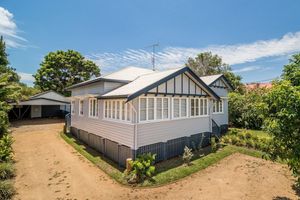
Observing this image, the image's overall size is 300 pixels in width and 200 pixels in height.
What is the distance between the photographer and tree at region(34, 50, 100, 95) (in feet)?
125

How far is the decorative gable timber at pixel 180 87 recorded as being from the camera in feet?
38.9

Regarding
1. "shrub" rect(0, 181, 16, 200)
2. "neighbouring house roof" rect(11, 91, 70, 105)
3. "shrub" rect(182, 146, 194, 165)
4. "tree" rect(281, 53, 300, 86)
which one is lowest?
"shrub" rect(0, 181, 16, 200)

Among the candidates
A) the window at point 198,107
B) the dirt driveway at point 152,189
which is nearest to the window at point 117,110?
the dirt driveway at point 152,189

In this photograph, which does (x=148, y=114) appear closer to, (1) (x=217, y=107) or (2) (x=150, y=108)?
(2) (x=150, y=108)

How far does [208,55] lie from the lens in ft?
143

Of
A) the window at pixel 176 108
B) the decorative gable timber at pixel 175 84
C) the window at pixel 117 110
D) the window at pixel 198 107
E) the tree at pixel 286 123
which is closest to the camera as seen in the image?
the tree at pixel 286 123

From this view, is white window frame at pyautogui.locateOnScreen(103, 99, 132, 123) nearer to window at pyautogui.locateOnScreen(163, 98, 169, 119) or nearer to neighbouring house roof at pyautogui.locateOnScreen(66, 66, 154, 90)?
neighbouring house roof at pyautogui.locateOnScreen(66, 66, 154, 90)

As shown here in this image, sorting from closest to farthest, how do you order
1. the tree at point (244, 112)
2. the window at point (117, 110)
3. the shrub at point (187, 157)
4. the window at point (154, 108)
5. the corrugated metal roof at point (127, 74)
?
the shrub at point (187, 157) → the window at point (154, 108) → the window at point (117, 110) → the corrugated metal roof at point (127, 74) → the tree at point (244, 112)

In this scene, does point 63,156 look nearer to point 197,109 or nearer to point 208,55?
point 197,109

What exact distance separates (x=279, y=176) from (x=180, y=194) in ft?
19.8

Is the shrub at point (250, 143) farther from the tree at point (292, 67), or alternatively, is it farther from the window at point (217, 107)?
the tree at point (292, 67)

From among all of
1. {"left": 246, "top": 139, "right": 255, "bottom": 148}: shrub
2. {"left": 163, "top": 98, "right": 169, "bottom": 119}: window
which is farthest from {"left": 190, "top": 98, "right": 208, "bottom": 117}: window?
{"left": 246, "top": 139, "right": 255, "bottom": 148}: shrub

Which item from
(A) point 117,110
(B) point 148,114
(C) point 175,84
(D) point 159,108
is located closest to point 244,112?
(C) point 175,84

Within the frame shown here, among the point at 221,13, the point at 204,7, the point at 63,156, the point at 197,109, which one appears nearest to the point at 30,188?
the point at 63,156
